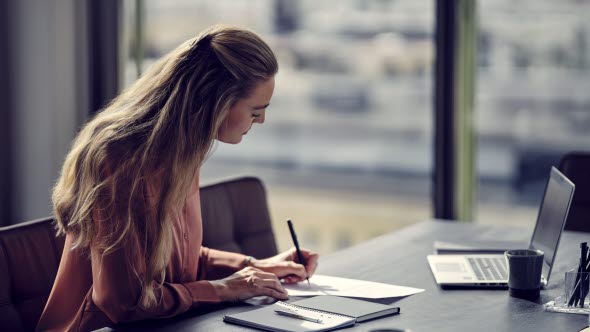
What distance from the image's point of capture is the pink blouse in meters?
1.38

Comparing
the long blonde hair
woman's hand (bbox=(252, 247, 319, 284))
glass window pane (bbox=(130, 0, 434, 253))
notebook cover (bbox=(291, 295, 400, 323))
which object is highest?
the long blonde hair

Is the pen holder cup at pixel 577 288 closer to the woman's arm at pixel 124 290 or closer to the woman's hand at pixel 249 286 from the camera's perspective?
the woman's hand at pixel 249 286

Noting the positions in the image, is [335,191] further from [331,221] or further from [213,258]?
[213,258]

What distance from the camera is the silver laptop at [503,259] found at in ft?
5.36

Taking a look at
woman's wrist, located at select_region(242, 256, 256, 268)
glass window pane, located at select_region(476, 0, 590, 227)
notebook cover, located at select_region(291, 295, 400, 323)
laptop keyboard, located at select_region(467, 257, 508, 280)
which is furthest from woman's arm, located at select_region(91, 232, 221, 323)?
glass window pane, located at select_region(476, 0, 590, 227)


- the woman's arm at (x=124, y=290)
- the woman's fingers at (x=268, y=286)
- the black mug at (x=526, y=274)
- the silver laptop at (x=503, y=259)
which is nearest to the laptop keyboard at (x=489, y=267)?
the silver laptop at (x=503, y=259)

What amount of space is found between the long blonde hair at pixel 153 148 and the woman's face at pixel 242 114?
0.8 inches

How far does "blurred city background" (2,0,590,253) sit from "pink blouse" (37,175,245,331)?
0.46 m

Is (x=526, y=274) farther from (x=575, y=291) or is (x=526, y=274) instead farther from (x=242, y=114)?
(x=242, y=114)

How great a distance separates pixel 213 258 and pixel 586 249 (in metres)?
0.81

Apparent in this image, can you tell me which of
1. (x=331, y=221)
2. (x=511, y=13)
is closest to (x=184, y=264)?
(x=511, y=13)

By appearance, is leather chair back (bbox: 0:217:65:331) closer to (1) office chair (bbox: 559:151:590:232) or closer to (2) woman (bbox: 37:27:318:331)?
(2) woman (bbox: 37:27:318:331)

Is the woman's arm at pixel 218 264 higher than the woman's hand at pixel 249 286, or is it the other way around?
the woman's hand at pixel 249 286

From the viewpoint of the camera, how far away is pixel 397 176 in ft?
30.1
